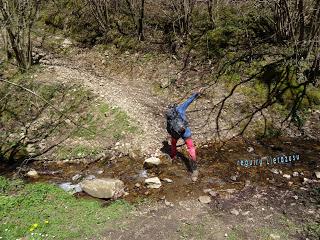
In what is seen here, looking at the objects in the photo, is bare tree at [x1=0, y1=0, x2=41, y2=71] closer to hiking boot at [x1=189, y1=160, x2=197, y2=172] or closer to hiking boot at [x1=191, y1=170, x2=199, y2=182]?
hiking boot at [x1=189, y1=160, x2=197, y2=172]

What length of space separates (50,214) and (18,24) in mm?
6582

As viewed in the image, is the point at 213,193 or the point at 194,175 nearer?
the point at 213,193

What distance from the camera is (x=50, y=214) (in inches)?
276

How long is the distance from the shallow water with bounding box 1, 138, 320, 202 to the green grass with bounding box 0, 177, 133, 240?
2.21 ft

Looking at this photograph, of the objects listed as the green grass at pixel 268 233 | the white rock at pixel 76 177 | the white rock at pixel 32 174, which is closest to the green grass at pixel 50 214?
the white rock at pixel 76 177

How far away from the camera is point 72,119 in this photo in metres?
10.3

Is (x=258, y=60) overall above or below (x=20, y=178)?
above

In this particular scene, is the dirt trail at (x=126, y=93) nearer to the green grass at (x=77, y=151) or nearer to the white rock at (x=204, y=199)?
the green grass at (x=77, y=151)

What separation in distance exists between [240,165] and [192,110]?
250cm

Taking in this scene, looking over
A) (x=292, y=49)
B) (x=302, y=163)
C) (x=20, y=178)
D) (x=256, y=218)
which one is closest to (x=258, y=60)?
(x=292, y=49)

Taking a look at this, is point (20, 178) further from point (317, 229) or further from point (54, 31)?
point (54, 31)

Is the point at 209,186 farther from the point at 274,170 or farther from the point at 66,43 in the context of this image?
the point at 66,43

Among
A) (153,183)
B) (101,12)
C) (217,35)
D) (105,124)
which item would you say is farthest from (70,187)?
(101,12)

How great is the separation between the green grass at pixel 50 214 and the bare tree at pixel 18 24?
4459 mm
